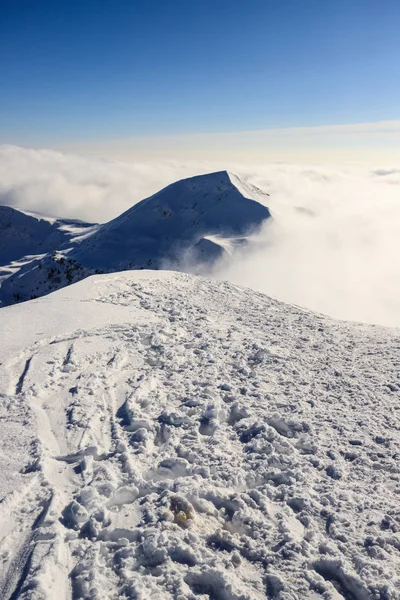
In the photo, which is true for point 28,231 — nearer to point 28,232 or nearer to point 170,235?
point 28,232

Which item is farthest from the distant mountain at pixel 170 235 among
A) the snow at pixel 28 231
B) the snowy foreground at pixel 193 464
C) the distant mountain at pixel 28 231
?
the distant mountain at pixel 28 231

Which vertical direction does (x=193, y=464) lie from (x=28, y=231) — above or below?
below

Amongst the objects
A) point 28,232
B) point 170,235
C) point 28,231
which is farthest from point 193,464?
point 28,231

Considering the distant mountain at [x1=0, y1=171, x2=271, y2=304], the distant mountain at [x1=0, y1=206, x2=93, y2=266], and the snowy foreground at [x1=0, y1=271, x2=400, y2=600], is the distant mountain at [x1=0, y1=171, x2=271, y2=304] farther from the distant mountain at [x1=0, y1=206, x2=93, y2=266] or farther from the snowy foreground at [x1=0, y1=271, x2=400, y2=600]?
the distant mountain at [x1=0, y1=206, x2=93, y2=266]

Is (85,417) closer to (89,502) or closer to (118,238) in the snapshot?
(89,502)

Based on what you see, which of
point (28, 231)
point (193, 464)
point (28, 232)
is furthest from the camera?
point (28, 231)

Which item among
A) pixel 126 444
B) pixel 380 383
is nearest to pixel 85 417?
pixel 126 444
